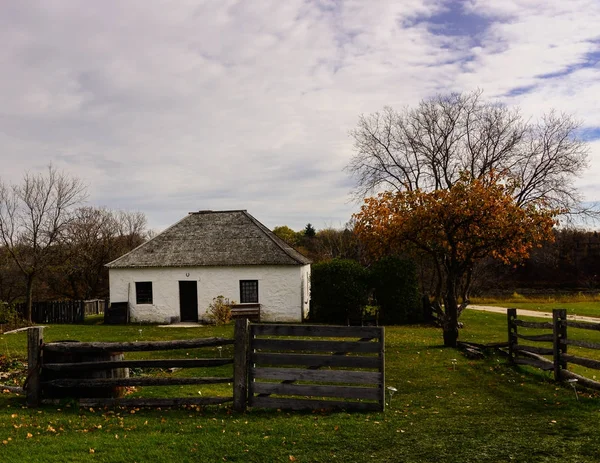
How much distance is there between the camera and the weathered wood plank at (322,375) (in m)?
7.86

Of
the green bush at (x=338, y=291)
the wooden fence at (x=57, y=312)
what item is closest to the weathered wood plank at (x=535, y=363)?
the green bush at (x=338, y=291)

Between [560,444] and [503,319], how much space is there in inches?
967

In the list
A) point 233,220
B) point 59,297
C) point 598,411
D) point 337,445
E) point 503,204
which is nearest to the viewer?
point 337,445

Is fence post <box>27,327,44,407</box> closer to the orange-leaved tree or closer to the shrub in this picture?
the orange-leaved tree

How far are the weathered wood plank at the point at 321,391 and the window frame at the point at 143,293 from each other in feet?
70.9

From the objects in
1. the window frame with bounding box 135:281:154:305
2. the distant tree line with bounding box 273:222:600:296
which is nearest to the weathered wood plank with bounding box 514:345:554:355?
the window frame with bounding box 135:281:154:305

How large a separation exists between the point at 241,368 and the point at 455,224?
34.2ft

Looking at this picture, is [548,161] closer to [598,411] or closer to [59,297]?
[598,411]

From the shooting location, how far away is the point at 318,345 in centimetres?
813

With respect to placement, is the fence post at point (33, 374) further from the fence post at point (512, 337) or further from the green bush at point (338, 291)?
the green bush at point (338, 291)

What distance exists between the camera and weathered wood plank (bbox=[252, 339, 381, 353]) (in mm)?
7938

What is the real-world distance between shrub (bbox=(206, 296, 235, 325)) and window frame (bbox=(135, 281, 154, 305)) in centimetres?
359

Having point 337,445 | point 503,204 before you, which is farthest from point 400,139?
point 337,445

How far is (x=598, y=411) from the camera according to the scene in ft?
25.6
